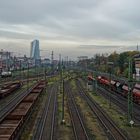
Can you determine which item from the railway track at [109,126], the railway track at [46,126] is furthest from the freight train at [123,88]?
the railway track at [46,126]

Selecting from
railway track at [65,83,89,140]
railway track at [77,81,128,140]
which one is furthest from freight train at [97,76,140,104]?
railway track at [65,83,89,140]

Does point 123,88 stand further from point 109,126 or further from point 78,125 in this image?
point 78,125

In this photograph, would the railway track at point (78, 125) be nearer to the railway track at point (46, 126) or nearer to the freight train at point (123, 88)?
the railway track at point (46, 126)

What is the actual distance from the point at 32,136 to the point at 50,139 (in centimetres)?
195

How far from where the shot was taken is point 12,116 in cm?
3484

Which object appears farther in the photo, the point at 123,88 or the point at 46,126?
the point at 123,88

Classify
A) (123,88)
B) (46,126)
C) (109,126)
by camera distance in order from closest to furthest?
(46,126) < (109,126) < (123,88)

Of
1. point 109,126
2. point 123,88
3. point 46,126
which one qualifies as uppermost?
point 123,88

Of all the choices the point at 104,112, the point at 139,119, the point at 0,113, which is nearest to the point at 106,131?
the point at 139,119

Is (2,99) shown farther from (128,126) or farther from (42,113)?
(128,126)

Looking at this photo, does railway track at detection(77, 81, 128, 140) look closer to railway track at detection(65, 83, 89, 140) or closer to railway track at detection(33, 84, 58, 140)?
railway track at detection(65, 83, 89, 140)

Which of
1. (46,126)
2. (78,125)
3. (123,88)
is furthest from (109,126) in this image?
(123,88)

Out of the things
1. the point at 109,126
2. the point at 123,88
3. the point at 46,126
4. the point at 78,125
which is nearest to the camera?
the point at 46,126

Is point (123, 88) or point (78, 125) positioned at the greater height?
point (123, 88)
